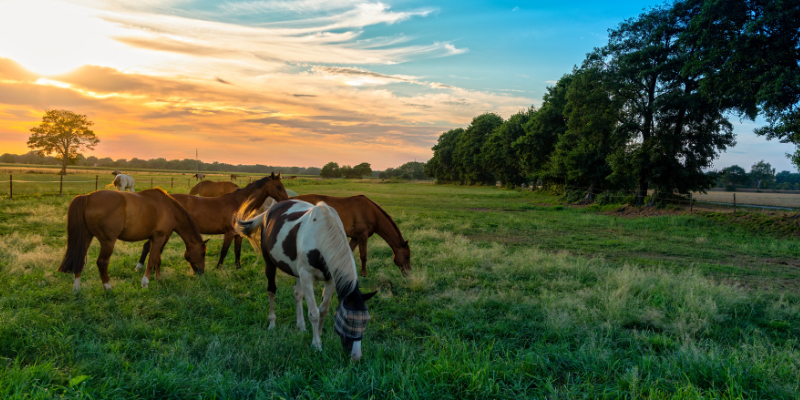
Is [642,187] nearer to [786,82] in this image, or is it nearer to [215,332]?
[786,82]

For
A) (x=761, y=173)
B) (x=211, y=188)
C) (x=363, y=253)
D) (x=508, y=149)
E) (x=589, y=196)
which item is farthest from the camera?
(x=761, y=173)

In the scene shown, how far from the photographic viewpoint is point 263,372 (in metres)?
3.54

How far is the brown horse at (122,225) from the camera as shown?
19.2ft

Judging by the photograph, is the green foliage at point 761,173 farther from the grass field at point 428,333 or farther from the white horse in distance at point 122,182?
the white horse in distance at point 122,182

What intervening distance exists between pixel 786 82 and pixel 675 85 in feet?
26.2

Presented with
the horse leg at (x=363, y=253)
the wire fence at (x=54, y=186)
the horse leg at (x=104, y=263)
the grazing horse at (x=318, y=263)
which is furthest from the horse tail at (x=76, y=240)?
the wire fence at (x=54, y=186)

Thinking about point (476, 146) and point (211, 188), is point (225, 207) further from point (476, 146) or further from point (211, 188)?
point (476, 146)

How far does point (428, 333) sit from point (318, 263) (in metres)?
1.70

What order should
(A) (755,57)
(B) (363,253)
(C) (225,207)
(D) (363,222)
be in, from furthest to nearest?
(A) (755,57)
(C) (225,207)
(D) (363,222)
(B) (363,253)

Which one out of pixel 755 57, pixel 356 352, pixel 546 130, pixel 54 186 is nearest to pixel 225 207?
pixel 356 352

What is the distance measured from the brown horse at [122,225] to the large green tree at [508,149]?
35.5m

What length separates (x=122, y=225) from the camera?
6113mm

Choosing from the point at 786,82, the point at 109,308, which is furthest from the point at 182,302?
the point at 786,82

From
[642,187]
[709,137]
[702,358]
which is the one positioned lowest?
[702,358]
